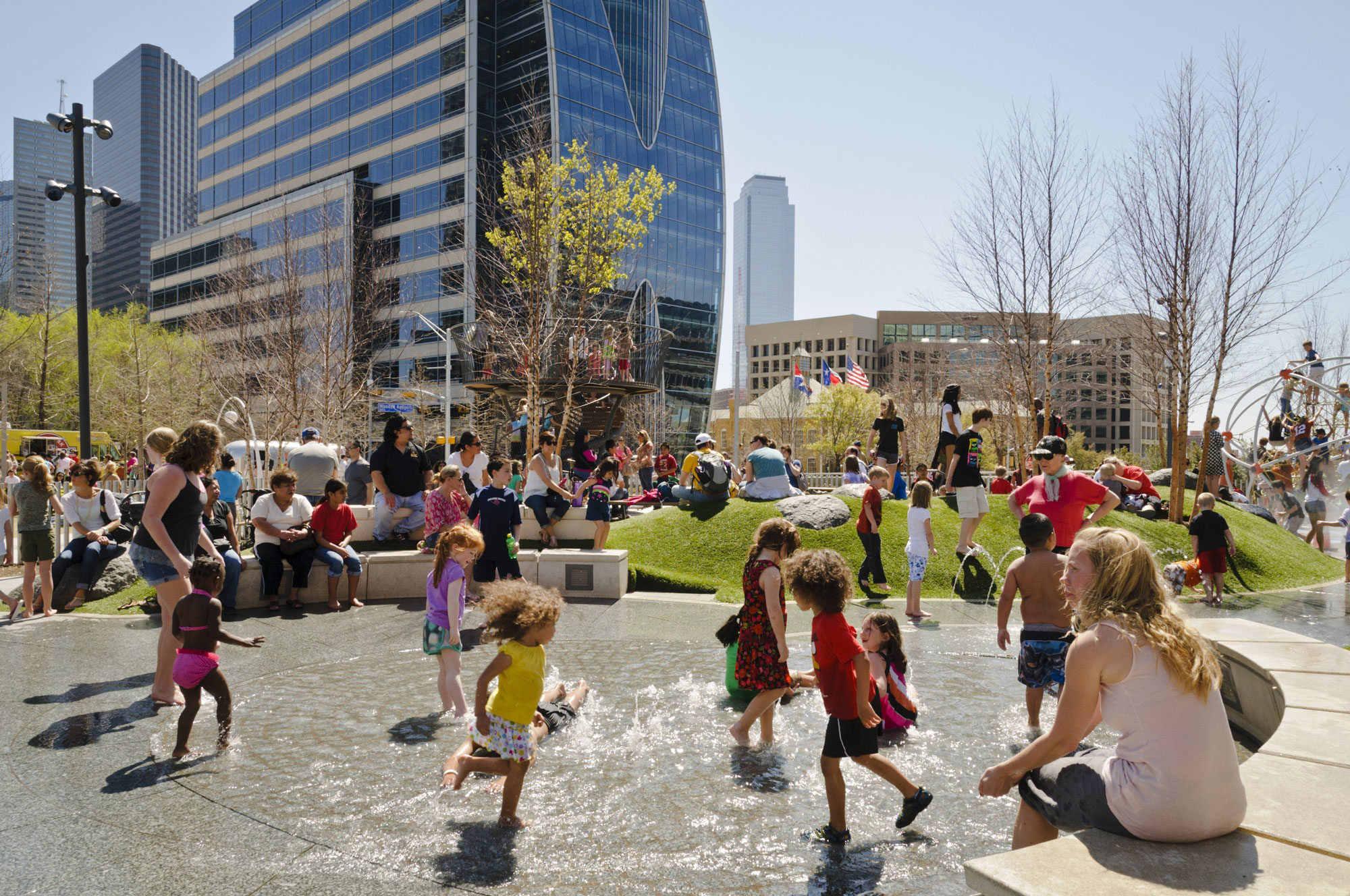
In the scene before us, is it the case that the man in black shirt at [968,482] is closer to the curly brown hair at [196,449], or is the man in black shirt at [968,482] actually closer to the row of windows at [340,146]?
the curly brown hair at [196,449]

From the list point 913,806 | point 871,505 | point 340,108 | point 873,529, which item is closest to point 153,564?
point 913,806

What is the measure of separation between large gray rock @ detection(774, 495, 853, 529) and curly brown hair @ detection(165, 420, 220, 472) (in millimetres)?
9386

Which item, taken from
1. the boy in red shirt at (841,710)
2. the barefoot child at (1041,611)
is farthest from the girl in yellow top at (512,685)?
the barefoot child at (1041,611)

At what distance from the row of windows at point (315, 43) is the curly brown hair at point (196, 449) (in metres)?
57.2

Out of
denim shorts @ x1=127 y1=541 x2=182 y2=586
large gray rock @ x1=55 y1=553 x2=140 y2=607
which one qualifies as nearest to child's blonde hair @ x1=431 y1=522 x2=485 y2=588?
denim shorts @ x1=127 y1=541 x2=182 y2=586

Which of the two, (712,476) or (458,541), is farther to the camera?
(712,476)

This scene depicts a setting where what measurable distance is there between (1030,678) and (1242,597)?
9067mm

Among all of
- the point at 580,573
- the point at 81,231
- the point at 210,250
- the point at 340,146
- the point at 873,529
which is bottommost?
the point at 580,573

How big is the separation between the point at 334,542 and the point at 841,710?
8292mm

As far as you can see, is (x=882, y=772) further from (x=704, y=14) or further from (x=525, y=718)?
(x=704, y=14)

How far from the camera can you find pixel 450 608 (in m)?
5.87

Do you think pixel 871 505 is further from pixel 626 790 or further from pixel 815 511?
pixel 626 790

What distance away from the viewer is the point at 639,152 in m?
62.2

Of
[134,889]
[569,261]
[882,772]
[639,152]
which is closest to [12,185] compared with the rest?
[569,261]
